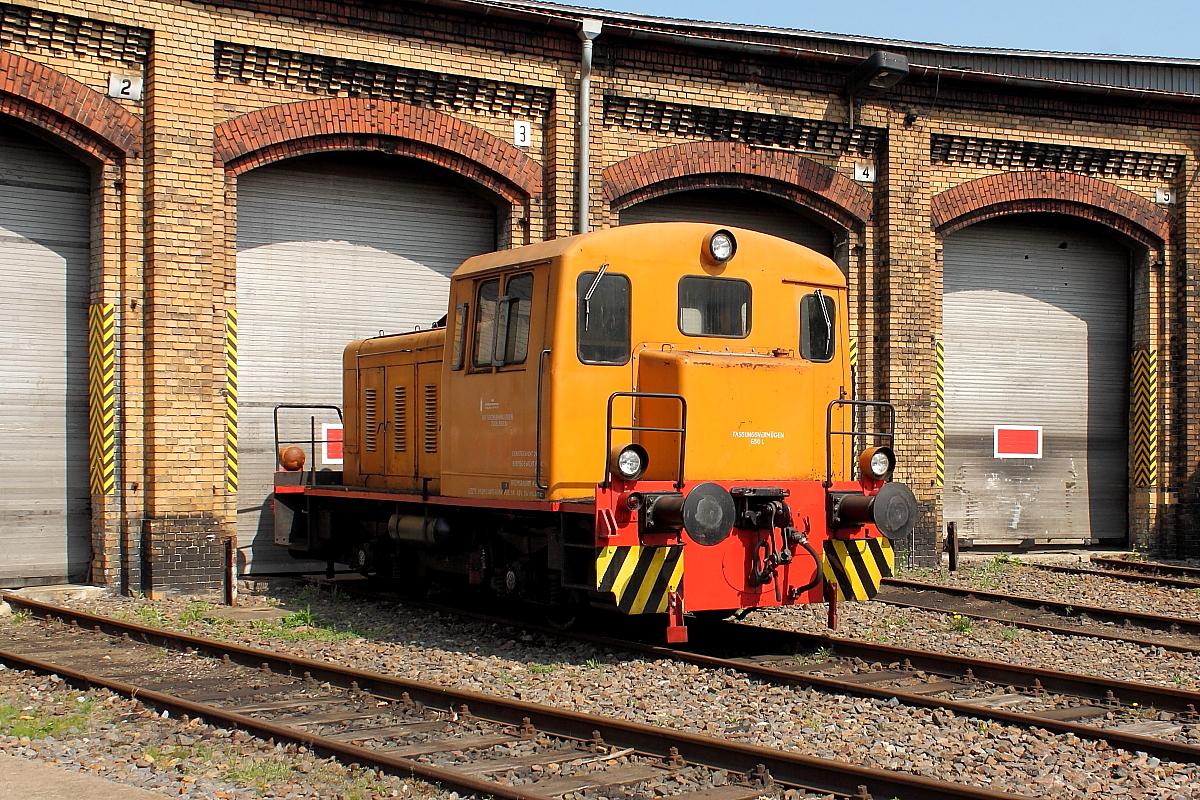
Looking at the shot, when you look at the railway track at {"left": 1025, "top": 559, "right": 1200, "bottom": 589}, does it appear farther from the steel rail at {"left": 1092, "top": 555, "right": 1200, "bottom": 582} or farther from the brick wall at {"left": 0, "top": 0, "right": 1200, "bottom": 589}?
the brick wall at {"left": 0, "top": 0, "right": 1200, "bottom": 589}

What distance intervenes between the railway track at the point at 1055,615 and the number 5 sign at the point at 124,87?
30.5 ft

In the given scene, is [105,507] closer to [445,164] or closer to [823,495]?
[445,164]

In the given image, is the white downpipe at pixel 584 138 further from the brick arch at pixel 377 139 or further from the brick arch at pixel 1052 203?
the brick arch at pixel 1052 203

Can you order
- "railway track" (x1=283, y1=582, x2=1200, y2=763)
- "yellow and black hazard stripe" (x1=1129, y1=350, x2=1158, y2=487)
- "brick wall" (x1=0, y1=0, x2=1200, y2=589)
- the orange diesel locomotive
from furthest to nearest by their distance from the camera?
1. "yellow and black hazard stripe" (x1=1129, y1=350, x2=1158, y2=487)
2. "brick wall" (x1=0, y1=0, x2=1200, y2=589)
3. the orange diesel locomotive
4. "railway track" (x1=283, y1=582, x2=1200, y2=763)

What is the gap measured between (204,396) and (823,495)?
6.99m

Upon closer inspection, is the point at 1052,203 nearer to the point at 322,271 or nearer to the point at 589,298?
the point at 322,271

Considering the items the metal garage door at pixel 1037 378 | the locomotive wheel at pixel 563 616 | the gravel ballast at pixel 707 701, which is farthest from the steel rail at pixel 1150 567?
the locomotive wheel at pixel 563 616

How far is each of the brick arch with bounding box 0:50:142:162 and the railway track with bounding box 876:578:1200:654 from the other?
9154 millimetres

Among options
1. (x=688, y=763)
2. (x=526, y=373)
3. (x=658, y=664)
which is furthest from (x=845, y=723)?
(x=526, y=373)

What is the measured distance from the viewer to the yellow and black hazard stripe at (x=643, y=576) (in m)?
8.48

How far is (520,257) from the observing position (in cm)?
941

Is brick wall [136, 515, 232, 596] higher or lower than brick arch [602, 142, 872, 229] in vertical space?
lower

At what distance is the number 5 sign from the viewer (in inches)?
505

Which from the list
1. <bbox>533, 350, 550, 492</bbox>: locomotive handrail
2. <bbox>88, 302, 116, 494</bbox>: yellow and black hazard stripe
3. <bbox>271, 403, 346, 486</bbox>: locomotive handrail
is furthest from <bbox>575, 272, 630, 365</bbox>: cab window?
<bbox>88, 302, 116, 494</bbox>: yellow and black hazard stripe
